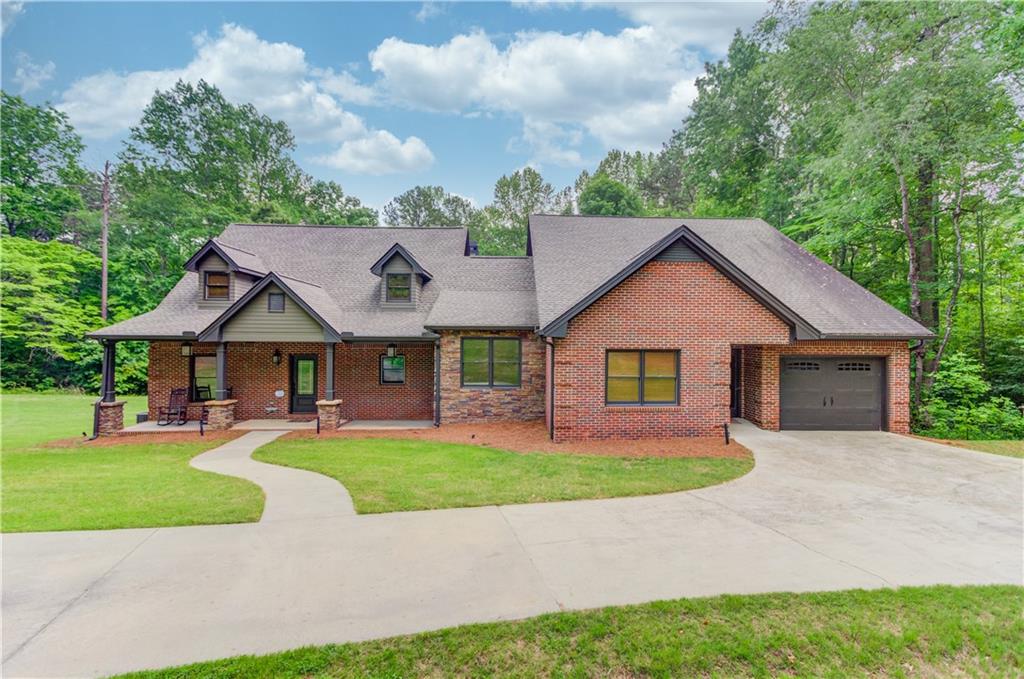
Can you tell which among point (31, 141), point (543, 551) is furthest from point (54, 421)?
point (31, 141)

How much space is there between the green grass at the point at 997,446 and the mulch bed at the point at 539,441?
19.3ft

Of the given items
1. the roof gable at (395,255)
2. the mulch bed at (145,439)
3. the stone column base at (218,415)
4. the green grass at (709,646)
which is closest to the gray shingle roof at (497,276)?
the roof gable at (395,255)

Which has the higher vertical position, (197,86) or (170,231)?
(197,86)

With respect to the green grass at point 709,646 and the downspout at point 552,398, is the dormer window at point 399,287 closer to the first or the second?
the downspout at point 552,398

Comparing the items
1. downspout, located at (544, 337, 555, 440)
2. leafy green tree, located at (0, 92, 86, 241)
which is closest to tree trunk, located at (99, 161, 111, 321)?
leafy green tree, located at (0, 92, 86, 241)

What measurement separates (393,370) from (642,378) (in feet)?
26.8

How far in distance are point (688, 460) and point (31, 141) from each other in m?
39.8

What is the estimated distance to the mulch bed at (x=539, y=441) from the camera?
931cm

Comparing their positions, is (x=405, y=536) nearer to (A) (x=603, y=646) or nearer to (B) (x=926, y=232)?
(A) (x=603, y=646)

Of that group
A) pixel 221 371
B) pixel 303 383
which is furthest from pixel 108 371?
pixel 303 383

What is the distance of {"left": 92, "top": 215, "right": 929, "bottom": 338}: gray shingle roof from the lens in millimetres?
12242

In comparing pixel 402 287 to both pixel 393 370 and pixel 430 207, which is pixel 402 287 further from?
pixel 430 207

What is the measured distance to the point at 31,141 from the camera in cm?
2519

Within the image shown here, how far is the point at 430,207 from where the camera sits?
150 ft
